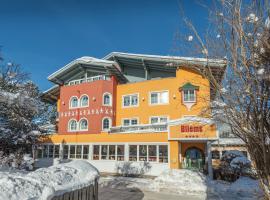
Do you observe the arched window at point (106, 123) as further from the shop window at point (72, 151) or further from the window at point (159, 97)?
the window at point (159, 97)

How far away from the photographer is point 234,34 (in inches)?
157

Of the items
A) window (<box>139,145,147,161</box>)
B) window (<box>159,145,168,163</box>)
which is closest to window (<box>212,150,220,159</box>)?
window (<box>159,145,168,163</box>)

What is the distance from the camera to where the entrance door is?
2073 cm

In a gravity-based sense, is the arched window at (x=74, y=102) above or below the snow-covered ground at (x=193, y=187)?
above

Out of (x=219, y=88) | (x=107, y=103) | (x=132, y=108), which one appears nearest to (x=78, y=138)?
(x=107, y=103)

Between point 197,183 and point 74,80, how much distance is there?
64.1 feet

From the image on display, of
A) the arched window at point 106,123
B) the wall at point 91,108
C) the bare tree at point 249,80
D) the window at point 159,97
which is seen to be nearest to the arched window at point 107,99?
the wall at point 91,108

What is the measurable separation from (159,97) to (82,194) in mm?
19379

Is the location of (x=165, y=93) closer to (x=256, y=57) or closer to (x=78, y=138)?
(x=78, y=138)

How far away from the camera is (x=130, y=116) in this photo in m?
25.5

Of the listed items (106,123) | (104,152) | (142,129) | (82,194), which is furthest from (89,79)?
(82,194)

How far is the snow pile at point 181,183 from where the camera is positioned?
43.1ft

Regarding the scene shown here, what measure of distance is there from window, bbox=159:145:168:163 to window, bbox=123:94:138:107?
6494mm

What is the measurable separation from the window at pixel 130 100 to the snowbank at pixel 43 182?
1930 centimetres
